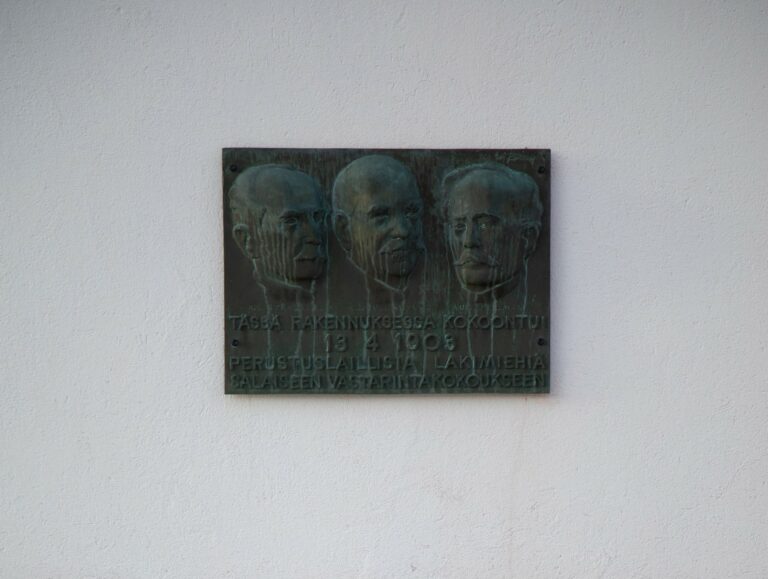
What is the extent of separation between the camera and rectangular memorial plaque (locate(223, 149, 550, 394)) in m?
2.76

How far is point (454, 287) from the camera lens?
284cm

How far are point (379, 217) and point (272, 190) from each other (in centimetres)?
42

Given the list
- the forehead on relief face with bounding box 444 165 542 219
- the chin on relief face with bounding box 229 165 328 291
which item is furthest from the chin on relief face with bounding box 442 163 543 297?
the chin on relief face with bounding box 229 165 328 291

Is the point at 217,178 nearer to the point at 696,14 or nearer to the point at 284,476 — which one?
the point at 284,476

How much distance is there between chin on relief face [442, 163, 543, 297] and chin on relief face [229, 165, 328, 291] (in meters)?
0.53

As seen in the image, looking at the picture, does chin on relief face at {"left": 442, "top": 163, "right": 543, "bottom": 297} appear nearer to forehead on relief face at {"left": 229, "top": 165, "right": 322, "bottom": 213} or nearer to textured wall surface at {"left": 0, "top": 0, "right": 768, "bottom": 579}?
textured wall surface at {"left": 0, "top": 0, "right": 768, "bottom": 579}

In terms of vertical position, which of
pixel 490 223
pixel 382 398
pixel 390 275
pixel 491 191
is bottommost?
pixel 382 398

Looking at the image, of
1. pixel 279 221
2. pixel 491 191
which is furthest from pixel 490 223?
pixel 279 221

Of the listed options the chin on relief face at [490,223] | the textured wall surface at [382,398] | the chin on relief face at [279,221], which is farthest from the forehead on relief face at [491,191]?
the chin on relief face at [279,221]

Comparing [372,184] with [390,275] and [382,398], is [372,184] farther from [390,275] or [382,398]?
[382,398]

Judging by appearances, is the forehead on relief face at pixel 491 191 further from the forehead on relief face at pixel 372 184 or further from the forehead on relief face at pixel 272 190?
the forehead on relief face at pixel 272 190

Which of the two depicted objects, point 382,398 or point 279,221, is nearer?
point 279,221

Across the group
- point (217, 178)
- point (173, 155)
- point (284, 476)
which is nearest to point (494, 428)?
point (284, 476)

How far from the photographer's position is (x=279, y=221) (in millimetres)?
2742
